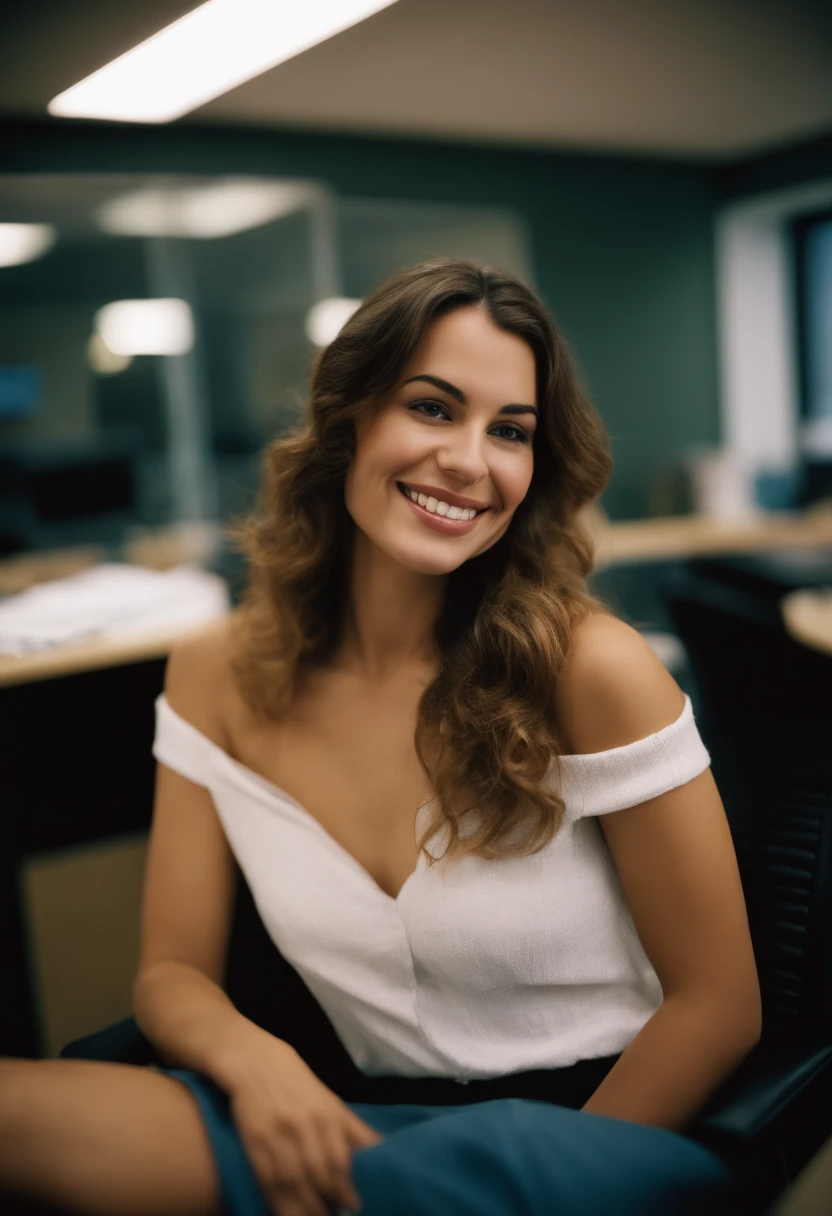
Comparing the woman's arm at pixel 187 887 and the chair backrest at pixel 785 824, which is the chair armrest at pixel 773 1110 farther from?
the woman's arm at pixel 187 887

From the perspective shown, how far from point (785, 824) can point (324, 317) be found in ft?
12.7

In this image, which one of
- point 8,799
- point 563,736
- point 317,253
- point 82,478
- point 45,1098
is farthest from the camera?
point 317,253

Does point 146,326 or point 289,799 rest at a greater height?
point 146,326

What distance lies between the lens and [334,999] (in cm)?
124

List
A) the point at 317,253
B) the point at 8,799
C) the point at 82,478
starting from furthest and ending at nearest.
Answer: the point at 317,253 < the point at 82,478 < the point at 8,799

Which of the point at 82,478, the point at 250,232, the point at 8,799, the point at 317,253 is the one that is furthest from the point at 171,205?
the point at 8,799

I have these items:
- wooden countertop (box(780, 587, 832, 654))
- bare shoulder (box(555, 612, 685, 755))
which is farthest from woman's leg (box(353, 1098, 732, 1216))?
wooden countertop (box(780, 587, 832, 654))

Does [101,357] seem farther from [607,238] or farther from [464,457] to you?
[464,457]

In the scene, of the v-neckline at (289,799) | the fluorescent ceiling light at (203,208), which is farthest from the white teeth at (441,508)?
the fluorescent ceiling light at (203,208)

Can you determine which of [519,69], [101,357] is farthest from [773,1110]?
[101,357]

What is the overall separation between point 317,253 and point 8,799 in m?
3.24

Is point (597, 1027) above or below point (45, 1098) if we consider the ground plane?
below

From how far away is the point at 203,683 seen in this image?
140 cm

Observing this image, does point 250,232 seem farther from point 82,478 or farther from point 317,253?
point 82,478
